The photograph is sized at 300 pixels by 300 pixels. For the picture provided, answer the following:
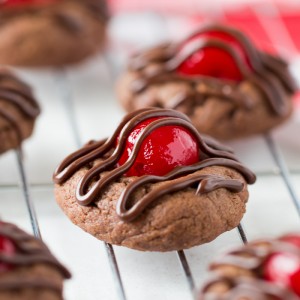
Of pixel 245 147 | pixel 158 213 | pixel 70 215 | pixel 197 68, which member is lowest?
pixel 158 213

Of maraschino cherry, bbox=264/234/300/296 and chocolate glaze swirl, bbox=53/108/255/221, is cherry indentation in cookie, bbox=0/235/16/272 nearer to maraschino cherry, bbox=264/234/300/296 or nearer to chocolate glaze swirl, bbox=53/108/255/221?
chocolate glaze swirl, bbox=53/108/255/221

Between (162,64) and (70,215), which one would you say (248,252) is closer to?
(70,215)

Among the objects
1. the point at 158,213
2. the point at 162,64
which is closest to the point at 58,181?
the point at 158,213

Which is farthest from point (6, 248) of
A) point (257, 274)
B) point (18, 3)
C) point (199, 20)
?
point (199, 20)

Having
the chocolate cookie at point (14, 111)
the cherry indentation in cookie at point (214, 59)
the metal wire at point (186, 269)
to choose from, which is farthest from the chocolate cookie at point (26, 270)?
the cherry indentation in cookie at point (214, 59)

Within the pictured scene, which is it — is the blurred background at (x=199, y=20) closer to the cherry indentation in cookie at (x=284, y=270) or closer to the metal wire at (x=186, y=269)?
the metal wire at (x=186, y=269)

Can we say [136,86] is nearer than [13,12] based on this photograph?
Yes

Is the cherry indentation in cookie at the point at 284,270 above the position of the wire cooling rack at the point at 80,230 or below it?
below

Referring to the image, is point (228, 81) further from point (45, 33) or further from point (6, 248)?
point (6, 248)

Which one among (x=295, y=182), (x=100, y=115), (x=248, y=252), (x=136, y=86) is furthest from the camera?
(x=100, y=115)
